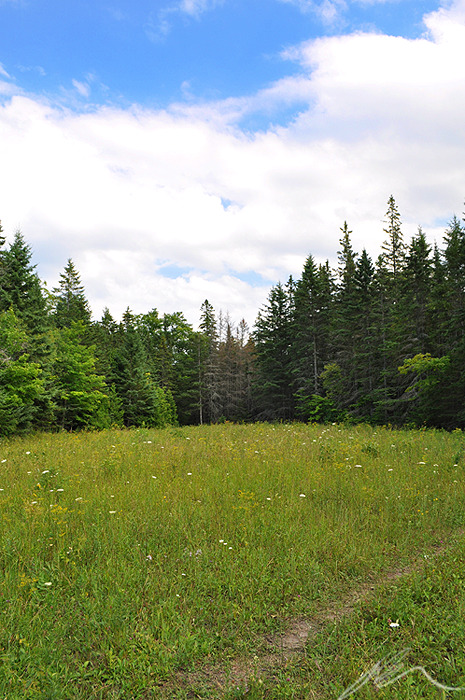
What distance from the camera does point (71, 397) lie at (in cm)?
2178

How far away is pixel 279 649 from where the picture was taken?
127 inches

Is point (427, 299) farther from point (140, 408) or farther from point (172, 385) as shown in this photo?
point (172, 385)

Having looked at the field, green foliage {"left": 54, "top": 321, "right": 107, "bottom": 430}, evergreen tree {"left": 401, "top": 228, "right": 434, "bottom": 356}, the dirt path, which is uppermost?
evergreen tree {"left": 401, "top": 228, "right": 434, "bottom": 356}

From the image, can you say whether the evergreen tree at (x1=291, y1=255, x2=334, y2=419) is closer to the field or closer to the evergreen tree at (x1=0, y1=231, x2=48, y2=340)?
the evergreen tree at (x1=0, y1=231, x2=48, y2=340)

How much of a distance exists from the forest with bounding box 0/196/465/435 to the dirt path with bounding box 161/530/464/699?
1358cm

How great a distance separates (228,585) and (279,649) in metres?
0.93

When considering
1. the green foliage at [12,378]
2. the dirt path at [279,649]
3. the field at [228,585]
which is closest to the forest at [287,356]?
the green foliage at [12,378]

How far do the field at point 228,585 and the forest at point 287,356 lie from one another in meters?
10.9

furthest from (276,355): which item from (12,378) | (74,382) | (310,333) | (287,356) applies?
(12,378)

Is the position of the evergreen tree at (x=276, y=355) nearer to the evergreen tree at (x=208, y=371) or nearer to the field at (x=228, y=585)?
the evergreen tree at (x=208, y=371)

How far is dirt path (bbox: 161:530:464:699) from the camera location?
2.89 meters

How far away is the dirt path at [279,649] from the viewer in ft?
9.49

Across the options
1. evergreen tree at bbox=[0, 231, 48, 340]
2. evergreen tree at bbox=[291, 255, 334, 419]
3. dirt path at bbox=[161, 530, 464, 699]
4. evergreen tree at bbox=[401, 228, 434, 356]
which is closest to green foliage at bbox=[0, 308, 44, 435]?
evergreen tree at bbox=[0, 231, 48, 340]

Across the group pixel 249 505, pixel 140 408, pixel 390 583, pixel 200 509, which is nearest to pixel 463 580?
pixel 390 583
